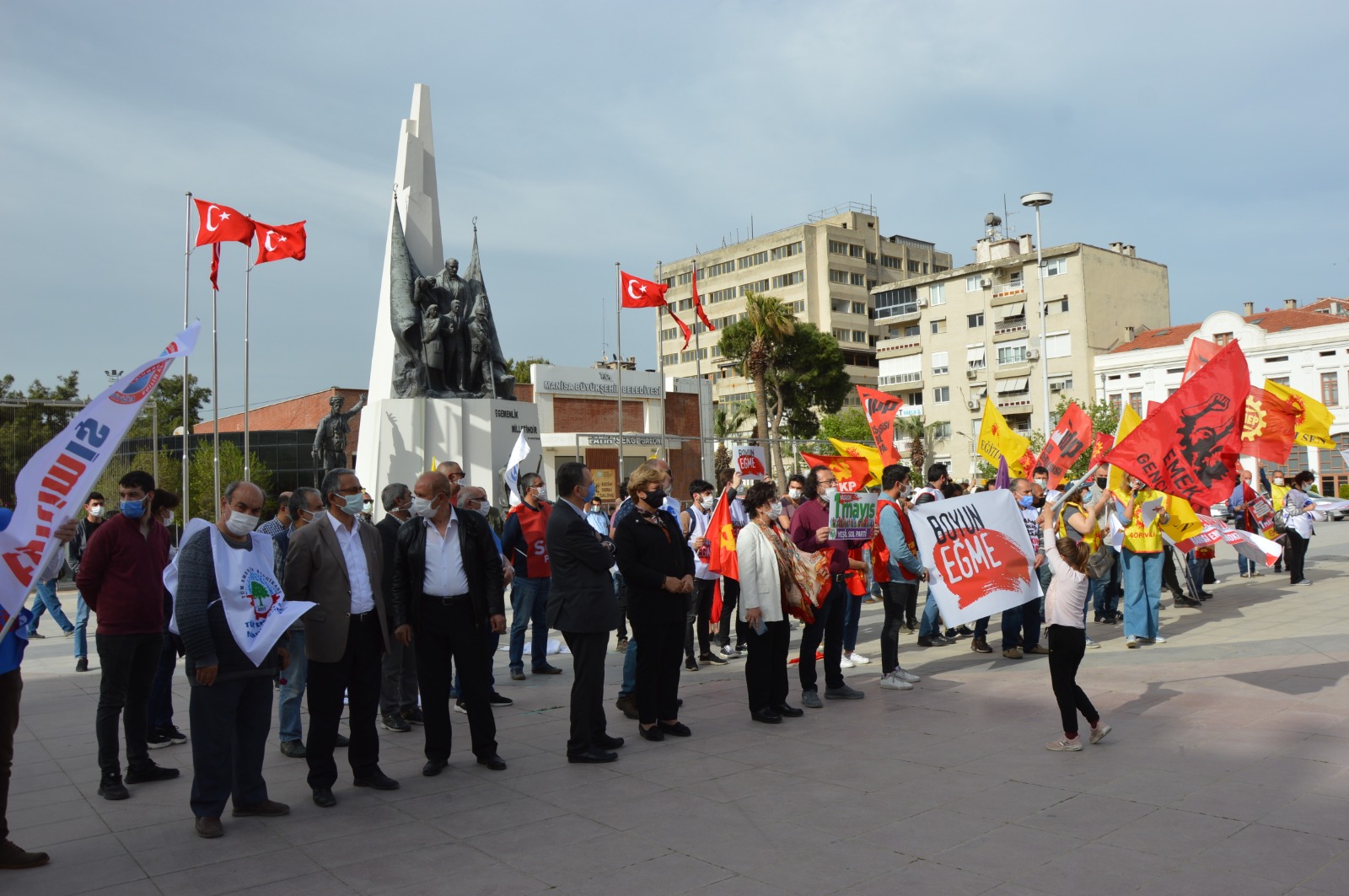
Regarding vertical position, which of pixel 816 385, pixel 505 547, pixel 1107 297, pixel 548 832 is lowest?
pixel 548 832

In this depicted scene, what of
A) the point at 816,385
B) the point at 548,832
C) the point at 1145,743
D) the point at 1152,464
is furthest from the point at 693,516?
the point at 816,385

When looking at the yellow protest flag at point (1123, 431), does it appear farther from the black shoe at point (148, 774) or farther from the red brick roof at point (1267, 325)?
the red brick roof at point (1267, 325)

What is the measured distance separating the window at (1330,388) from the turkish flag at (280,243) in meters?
50.0

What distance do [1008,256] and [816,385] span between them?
64.8 ft

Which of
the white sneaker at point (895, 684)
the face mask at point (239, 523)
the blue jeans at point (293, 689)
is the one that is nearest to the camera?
the face mask at point (239, 523)

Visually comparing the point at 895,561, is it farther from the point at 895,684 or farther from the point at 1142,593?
the point at 1142,593

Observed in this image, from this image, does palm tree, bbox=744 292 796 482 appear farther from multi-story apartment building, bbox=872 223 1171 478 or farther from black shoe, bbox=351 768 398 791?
black shoe, bbox=351 768 398 791

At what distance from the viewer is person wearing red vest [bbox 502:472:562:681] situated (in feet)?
33.3

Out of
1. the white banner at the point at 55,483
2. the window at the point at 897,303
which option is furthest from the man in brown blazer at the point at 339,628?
the window at the point at 897,303

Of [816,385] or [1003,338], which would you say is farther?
[1003,338]

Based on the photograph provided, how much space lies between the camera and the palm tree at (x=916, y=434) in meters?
68.3

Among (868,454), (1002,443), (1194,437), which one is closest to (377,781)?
(1194,437)

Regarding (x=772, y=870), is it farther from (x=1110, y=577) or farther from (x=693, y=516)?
(x=1110, y=577)

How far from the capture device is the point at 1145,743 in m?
6.56
